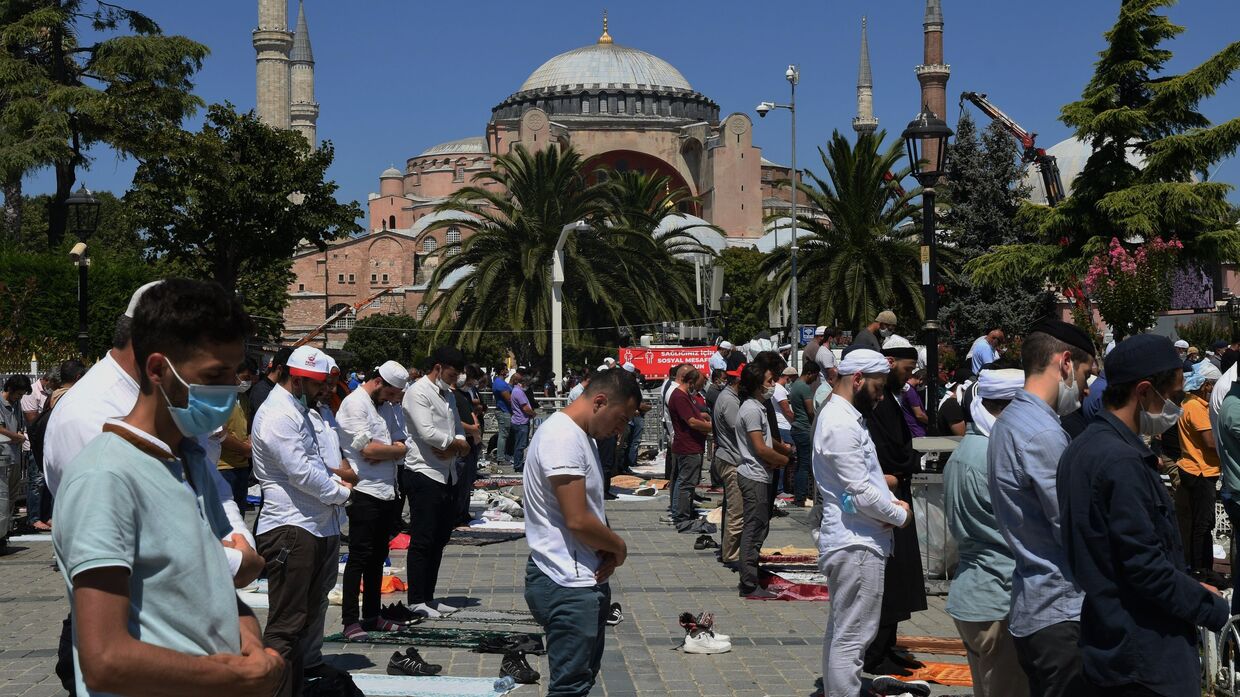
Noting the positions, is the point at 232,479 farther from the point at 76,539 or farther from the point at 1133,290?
the point at 1133,290

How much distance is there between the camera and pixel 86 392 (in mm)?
3809

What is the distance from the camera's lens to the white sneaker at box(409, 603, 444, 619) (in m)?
8.49

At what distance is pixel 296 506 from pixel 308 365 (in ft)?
2.68

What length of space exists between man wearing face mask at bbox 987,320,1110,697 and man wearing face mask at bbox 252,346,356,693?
3.20 m

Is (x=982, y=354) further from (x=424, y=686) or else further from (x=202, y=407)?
(x=202, y=407)

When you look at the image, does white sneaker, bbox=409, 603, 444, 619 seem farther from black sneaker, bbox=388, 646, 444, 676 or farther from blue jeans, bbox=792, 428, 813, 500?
blue jeans, bbox=792, 428, 813, 500

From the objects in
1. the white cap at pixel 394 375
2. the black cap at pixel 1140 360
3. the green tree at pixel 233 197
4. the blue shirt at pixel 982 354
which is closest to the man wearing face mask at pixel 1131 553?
the black cap at pixel 1140 360

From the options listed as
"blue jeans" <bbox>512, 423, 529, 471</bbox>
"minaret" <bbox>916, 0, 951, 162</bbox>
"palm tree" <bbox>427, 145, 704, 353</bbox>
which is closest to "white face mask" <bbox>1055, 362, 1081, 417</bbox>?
"blue jeans" <bbox>512, 423, 529, 471</bbox>

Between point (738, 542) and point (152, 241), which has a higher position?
point (152, 241)

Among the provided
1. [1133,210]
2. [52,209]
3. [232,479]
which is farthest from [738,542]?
[52,209]

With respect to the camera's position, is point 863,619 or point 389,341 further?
point 389,341

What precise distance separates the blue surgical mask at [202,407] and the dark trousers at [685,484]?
439 inches

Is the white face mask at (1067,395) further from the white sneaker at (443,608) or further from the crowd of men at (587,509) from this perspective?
the white sneaker at (443,608)

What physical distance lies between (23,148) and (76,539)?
32844mm
